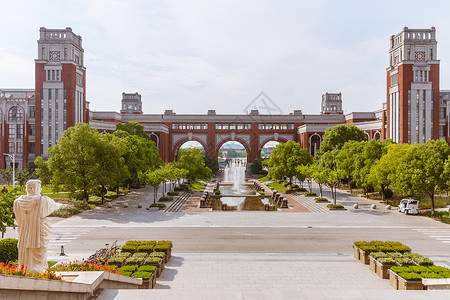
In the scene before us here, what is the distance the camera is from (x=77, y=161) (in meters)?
29.5

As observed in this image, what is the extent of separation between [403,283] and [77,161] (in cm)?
2650

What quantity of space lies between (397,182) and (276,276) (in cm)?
1845

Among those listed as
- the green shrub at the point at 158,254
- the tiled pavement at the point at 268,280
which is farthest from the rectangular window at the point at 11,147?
the green shrub at the point at 158,254

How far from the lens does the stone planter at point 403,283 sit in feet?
36.3

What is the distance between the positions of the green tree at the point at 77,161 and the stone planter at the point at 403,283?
24.2 metres

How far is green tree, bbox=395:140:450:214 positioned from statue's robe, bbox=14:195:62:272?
25.0 meters

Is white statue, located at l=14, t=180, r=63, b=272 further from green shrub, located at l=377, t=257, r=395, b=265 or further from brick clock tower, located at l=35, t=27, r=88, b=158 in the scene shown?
brick clock tower, located at l=35, t=27, r=88, b=158

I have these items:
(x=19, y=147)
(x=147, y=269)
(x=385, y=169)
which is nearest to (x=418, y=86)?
(x=385, y=169)

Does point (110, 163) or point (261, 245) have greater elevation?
point (110, 163)

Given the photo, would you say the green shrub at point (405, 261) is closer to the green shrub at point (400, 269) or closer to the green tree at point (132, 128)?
the green shrub at point (400, 269)

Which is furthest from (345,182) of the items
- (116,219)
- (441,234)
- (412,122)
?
(116,219)

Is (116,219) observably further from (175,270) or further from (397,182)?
(397,182)

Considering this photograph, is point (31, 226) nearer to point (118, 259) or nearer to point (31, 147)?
point (118, 259)

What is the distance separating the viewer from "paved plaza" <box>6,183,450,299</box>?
9.55 metres
